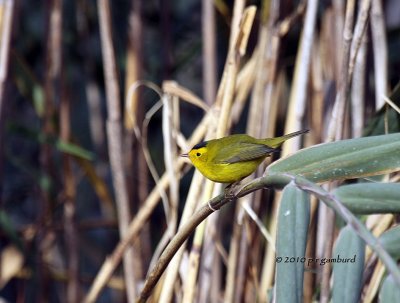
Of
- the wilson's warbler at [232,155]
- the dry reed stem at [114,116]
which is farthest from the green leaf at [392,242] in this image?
the dry reed stem at [114,116]

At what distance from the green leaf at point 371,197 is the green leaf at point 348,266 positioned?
1.3 inches

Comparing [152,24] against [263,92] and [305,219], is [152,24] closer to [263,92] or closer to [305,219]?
[263,92]

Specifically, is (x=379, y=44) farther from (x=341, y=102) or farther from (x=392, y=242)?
(x=392, y=242)

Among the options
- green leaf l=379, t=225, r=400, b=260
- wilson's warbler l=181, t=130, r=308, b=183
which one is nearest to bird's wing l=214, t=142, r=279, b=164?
wilson's warbler l=181, t=130, r=308, b=183

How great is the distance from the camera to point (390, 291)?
0.63 meters

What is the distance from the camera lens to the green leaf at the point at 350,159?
75cm

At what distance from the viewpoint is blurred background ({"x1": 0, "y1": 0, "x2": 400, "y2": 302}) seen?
Answer: 141 cm

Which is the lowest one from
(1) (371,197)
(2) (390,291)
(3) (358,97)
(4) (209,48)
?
(2) (390,291)

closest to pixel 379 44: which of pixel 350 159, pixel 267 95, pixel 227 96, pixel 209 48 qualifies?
pixel 267 95

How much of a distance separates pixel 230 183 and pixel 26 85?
769 millimetres

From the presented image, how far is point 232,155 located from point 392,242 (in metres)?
0.63

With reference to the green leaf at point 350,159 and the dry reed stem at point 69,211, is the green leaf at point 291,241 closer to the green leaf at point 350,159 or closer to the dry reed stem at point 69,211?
the green leaf at point 350,159

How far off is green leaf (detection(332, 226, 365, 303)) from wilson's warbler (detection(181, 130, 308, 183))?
0.55m

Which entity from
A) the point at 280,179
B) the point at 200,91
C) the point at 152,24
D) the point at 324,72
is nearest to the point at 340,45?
the point at 324,72
